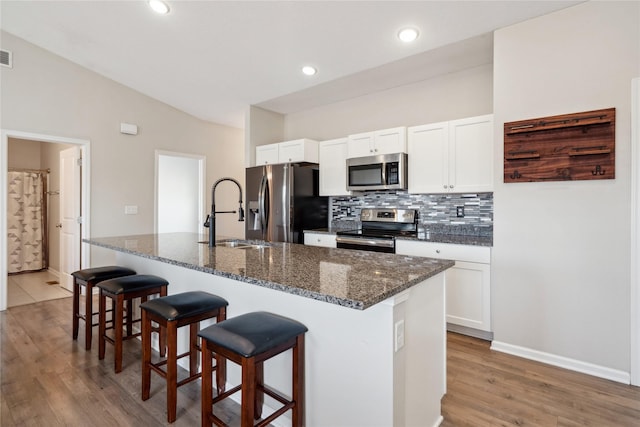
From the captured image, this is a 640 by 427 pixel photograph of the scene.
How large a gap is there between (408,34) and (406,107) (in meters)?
1.19

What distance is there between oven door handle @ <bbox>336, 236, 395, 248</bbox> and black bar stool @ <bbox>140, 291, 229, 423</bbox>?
183 cm

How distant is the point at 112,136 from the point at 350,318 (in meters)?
4.67

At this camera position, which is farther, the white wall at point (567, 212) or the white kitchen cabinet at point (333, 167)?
the white kitchen cabinet at point (333, 167)

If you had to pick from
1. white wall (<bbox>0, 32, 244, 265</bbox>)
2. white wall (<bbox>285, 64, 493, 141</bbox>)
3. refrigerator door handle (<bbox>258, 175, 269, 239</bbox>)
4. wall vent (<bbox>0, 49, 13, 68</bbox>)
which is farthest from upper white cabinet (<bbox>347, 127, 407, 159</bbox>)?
wall vent (<bbox>0, 49, 13, 68</bbox>)

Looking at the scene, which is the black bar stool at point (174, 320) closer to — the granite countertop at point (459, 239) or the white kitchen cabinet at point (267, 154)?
the granite countertop at point (459, 239)

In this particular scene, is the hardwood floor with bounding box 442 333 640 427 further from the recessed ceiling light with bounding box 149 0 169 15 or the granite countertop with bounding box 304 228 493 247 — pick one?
the recessed ceiling light with bounding box 149 0 169 15

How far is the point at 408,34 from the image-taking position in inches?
112

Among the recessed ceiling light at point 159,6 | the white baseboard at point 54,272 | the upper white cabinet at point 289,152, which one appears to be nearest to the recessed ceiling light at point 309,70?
the upper white cabinet at point 289,152

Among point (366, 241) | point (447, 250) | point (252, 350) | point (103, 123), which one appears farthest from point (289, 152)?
point (252, 350)

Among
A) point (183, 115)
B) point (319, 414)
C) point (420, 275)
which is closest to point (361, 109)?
point (183, 115)

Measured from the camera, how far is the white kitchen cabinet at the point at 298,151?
13.8ft

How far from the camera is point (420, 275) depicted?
4.86 feet

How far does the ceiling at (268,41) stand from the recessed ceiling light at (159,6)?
0.24ft

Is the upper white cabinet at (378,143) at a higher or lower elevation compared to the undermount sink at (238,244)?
higher
